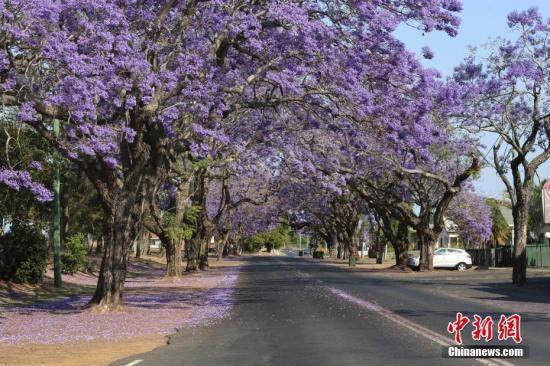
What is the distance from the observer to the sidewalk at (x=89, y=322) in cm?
1167

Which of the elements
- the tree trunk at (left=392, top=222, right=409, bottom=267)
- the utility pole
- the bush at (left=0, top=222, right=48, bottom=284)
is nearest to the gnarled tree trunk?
the utility pole

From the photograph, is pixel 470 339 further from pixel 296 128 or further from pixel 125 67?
pixel 296 128

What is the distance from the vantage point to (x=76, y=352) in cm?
1177

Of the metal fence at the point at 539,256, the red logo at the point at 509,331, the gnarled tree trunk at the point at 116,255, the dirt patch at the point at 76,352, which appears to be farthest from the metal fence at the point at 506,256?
the dirt patch at the point at 76,352

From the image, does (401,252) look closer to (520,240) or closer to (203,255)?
(203,255)

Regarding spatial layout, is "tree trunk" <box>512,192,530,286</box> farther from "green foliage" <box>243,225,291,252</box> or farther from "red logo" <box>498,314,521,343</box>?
"green foliage" <box>243,225,291,252</box>

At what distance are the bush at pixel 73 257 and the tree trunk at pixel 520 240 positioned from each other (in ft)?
63.7

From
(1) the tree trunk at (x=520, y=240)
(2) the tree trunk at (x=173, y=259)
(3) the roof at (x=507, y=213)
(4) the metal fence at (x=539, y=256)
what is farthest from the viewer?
(3) the roof at (x=507, y=213)

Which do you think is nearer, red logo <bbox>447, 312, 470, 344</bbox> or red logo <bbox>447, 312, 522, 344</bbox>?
red logo <bbox>447, 312, 470, 344</bbox>

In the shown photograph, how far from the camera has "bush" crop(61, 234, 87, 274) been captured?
33.0m

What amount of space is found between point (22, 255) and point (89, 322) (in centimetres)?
1093

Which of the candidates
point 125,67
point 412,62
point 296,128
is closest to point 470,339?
point 412,62

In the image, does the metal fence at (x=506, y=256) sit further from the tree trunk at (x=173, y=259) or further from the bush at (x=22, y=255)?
the bush at (x=22, y=255)

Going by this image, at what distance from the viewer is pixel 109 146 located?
15.5 m
